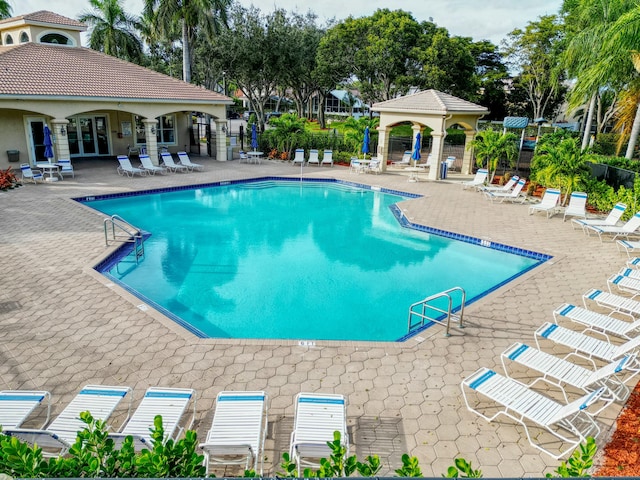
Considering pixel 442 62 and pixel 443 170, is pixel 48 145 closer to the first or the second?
pixel 443 170

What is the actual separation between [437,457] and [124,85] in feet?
75.8

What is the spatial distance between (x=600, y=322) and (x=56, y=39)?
2827cm

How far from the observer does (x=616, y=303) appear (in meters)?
8.22

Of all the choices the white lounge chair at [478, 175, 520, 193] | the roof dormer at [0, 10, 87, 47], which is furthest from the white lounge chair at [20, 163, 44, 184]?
the white lounge chair at [478, 175, 520, 193]

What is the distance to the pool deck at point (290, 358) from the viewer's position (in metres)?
5.30

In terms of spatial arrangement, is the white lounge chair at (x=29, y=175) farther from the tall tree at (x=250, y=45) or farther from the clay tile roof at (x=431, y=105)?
the tall tree at (x=250, y=45)

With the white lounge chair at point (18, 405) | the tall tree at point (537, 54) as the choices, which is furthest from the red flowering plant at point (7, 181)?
the tall tree at point (537, 54)

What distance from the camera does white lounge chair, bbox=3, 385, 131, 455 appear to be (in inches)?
175

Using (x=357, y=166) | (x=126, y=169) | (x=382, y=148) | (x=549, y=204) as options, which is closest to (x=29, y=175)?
(x=126, y=169)

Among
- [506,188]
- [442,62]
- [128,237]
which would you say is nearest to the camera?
[128,237]

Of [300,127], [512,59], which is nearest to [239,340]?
[300,127]

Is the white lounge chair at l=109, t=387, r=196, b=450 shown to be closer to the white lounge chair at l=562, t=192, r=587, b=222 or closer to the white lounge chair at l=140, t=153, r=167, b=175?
the white lounge chair at l=562, t=192, r=587, b=222

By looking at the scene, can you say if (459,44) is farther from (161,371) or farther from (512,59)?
(161,371)

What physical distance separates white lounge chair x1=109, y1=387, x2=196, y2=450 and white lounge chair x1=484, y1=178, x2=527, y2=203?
15677 millimetres
